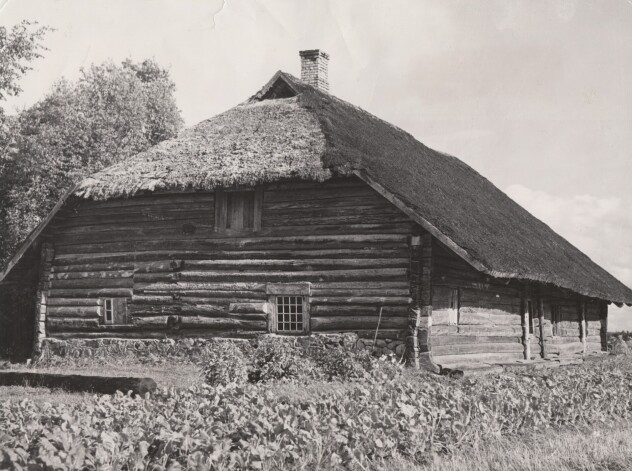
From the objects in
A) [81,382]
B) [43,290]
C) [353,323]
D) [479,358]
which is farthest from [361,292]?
[43,290]

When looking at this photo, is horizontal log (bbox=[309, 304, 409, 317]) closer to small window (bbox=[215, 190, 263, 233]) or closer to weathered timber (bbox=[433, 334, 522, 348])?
weathered timber (bbox=[433, 334, 522, 348])

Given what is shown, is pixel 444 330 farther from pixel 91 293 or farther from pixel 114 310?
pixel 91 293

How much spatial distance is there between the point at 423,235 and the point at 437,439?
8763mm

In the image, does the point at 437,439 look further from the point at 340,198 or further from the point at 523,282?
the point at 523,282

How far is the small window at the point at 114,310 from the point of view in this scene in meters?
20.5

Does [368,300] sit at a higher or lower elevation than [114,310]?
higher

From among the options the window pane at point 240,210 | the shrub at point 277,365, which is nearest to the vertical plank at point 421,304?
Result: the shrub at point 277,365

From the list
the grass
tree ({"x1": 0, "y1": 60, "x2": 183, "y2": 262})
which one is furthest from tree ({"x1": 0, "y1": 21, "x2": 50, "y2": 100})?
the grass

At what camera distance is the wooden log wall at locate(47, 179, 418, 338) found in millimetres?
17984

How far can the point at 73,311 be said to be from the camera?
21.1 m

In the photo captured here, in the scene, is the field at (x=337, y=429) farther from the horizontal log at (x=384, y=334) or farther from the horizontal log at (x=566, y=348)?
the horizontal log at (x=566, y=348)

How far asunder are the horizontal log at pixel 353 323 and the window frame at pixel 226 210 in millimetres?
2724

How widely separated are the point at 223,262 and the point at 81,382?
5.81 meters

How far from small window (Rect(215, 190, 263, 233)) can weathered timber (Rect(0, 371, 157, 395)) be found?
238 inches
